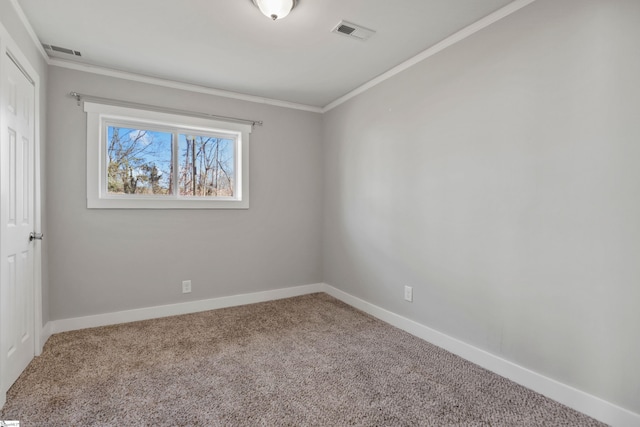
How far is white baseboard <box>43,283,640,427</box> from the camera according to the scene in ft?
5.49

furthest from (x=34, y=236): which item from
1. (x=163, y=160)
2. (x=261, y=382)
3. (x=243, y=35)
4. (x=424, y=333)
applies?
(x=424, y=333)

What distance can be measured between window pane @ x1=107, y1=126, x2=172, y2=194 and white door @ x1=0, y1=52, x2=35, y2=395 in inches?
30.5

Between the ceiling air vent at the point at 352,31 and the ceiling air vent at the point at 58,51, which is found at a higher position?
the ceiling air vent at the point at 352,31

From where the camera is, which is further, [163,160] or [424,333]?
[163,160]

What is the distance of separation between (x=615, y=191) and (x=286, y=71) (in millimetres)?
2610

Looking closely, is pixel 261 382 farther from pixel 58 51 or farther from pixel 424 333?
pixel 58 51

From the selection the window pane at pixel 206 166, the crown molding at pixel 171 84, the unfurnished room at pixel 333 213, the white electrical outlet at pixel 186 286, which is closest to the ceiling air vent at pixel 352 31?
the unfurnished room at pixel 333 213

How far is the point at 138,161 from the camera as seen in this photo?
10.5ft

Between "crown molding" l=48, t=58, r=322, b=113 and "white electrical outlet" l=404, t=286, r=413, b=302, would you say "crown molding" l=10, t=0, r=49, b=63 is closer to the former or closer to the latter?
"crown molding" l=48, t=58, r=322, b=113

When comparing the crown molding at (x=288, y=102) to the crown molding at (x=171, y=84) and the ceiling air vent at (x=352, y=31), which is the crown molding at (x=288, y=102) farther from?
the ceiling air vent at (x=352, y=31)

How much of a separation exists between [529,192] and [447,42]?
133 cm

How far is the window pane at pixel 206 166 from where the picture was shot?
3.44 metres

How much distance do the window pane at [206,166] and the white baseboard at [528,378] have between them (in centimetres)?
230

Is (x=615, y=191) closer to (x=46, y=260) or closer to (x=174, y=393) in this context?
(x=174, y=393)
